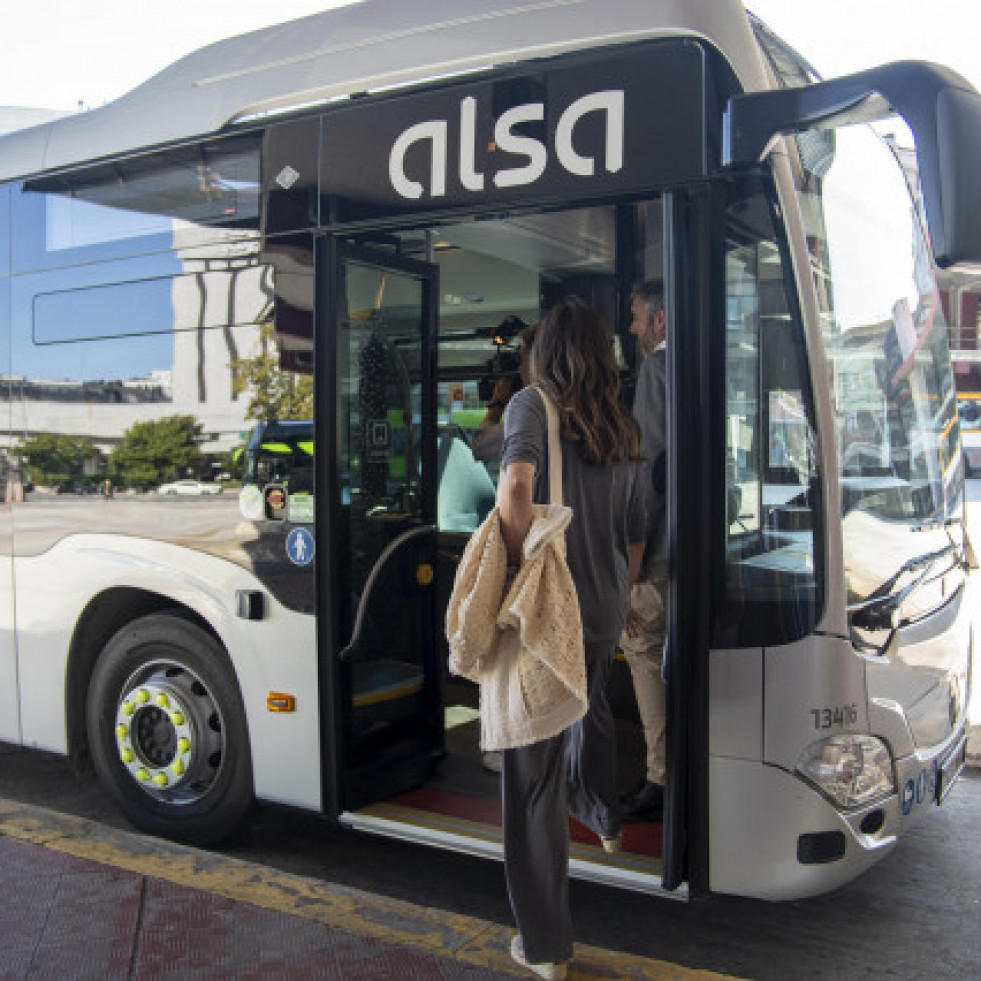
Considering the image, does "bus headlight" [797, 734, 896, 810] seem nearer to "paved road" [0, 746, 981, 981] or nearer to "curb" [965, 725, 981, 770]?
"paved road" [0, 746, 981, 981]

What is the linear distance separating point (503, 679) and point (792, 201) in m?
1.60

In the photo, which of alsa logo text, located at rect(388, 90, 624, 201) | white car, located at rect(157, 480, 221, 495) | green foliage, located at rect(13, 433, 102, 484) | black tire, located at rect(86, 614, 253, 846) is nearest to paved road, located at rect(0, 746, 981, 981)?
black tire, located at rect(86, 614, 253, 846)

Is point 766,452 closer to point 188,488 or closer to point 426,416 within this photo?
point 426,416

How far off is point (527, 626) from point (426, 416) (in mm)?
1623

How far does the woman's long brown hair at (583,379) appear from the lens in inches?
132

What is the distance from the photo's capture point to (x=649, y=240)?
5586 mm

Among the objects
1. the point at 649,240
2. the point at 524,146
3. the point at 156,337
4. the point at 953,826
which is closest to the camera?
the point at 524,146

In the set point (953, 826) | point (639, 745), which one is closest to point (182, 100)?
point (639, 745)

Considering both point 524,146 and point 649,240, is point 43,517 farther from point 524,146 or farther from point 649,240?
point 649,240

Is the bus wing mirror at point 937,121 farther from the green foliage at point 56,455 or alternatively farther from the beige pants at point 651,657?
the green foliage at point 56,455

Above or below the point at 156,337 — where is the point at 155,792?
A: below

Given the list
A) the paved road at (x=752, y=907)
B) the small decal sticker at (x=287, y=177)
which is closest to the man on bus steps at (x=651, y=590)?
the paved road at (x=752, y=907)

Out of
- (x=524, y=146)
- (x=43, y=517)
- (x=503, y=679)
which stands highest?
(x=524, y=146)

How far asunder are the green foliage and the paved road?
152 cm
